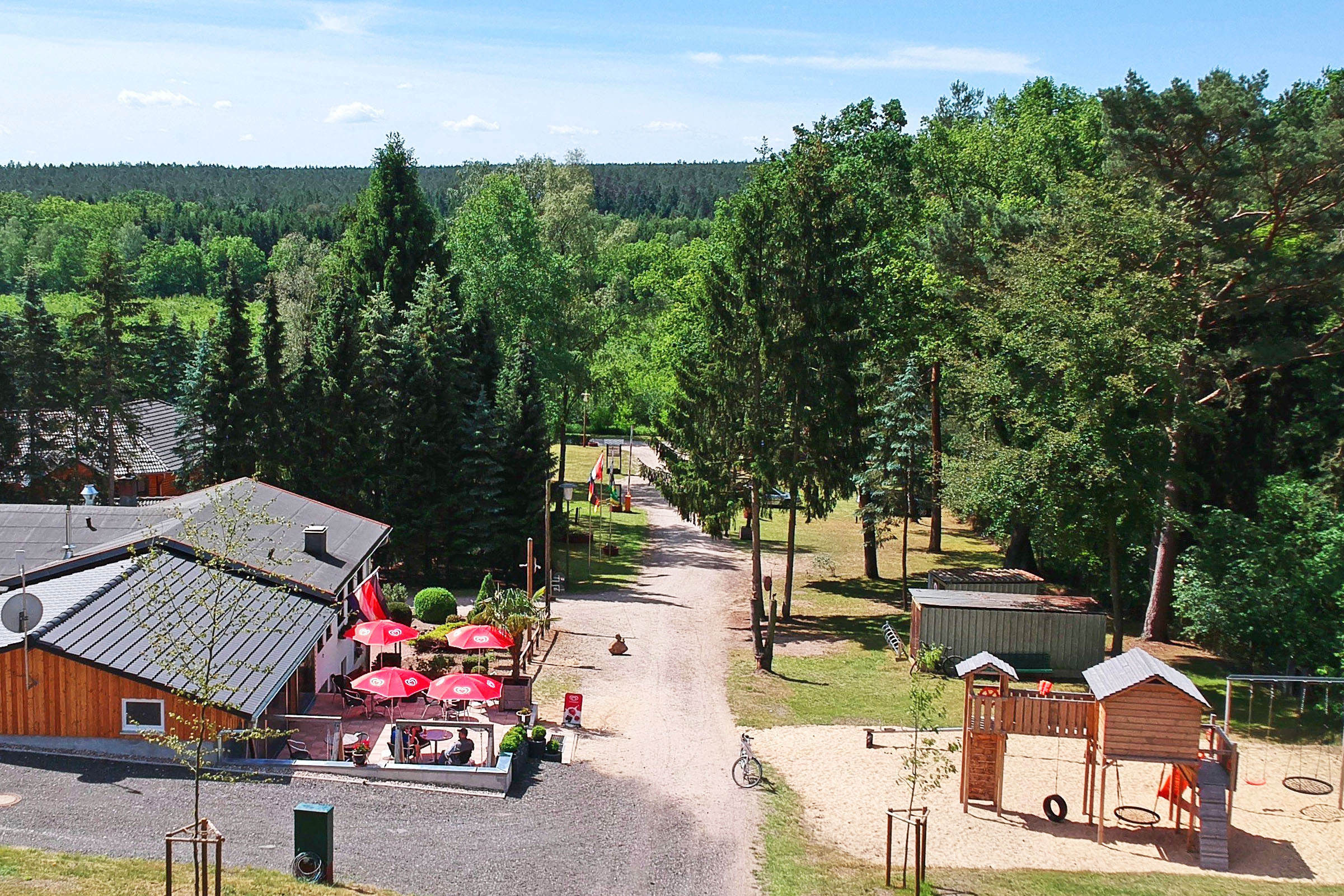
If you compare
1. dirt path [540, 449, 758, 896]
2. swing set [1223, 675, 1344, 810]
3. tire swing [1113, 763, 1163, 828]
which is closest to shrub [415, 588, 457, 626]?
dirt path [540, 449, 758, 896]

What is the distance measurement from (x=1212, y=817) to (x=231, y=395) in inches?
1214

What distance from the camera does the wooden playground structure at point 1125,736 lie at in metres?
18.8

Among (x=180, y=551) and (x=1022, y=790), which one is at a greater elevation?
(x=180, y=551)

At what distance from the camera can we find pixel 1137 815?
66.1 feet

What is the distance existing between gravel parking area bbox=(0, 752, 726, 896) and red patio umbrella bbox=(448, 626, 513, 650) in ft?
19.1

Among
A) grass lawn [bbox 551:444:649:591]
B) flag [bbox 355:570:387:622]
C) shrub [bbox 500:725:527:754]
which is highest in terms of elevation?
flag [bbox 355:570:387:622]

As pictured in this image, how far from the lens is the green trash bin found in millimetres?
14531

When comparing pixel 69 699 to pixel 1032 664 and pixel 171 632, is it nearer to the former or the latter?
pixel 171 632

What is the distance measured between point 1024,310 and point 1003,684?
12385 millimetres

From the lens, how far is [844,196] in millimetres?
30859

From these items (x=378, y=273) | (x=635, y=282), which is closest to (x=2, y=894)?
(x=378, y=273)

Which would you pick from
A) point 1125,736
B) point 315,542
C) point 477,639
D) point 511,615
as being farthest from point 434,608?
point 1125,736

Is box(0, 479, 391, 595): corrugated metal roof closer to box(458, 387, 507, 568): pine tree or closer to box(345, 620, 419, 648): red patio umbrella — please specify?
box(345, 620, 419, 648): red patio umbrella

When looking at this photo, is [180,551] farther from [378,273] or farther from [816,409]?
[378,273]
